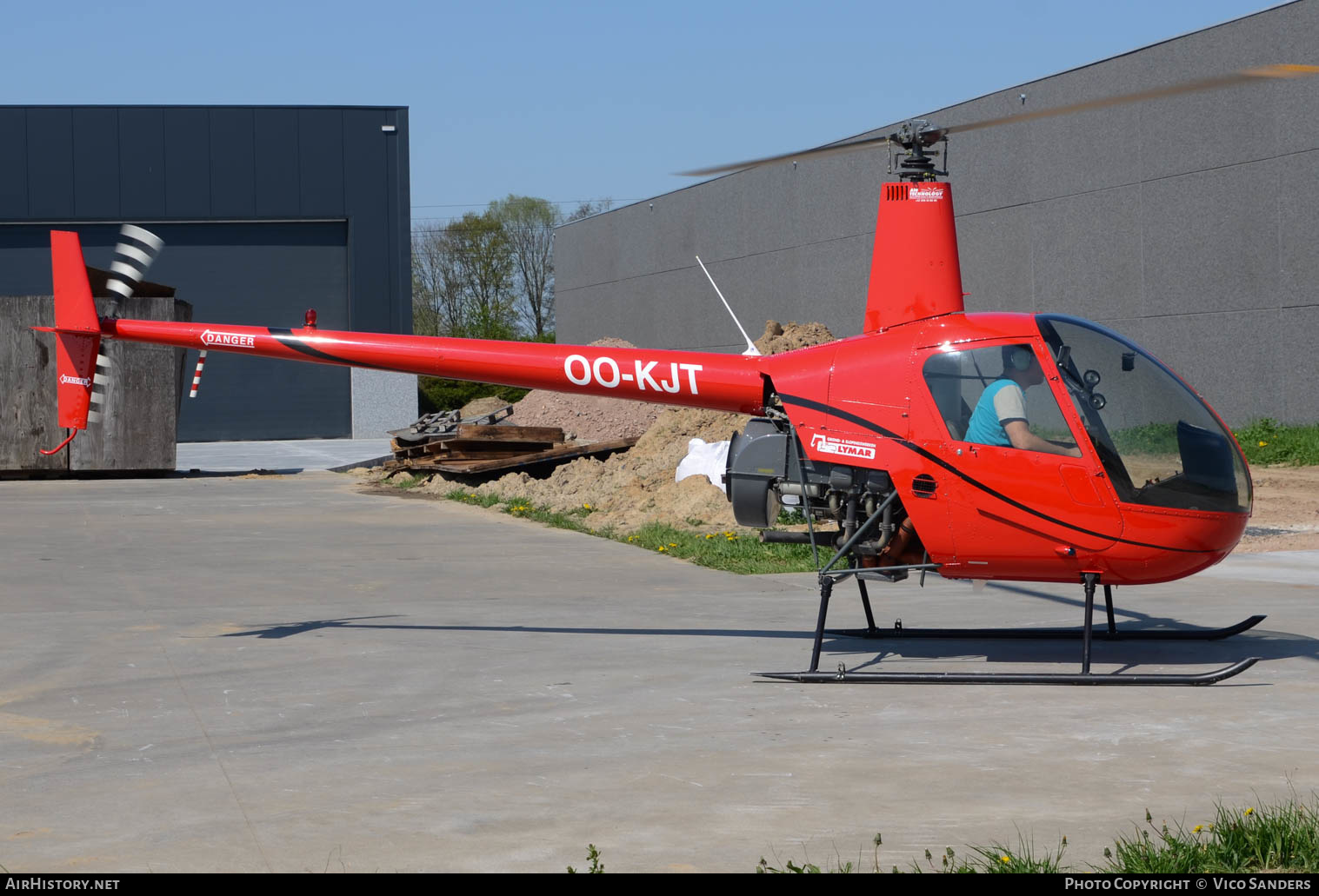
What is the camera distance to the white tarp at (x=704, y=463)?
16.4 m

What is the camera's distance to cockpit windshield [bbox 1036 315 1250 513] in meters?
7.02

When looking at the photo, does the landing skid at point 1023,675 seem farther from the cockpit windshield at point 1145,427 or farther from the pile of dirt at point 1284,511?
the pile of dirt at point 1284,511

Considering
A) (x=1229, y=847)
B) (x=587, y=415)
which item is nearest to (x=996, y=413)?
(x=1229, y=847)

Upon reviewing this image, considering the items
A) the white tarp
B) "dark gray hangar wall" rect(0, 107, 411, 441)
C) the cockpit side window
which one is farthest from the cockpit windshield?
"dark gray hangar wall" rect(0, 107, 411, 441)

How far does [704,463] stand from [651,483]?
0.85m

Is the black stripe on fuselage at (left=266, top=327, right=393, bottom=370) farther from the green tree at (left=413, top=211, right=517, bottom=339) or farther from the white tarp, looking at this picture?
the green tree at (left=413, top=211, right=517, bottom=339)

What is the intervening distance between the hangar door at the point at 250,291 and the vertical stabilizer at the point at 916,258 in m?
28.2

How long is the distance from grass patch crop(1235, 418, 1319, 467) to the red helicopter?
1185 centimetres

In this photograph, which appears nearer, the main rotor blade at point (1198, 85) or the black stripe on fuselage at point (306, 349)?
the main rotor blade at point (1198, 85)

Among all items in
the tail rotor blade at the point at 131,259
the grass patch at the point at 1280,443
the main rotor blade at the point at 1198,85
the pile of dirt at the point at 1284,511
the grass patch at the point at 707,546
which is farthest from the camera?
the grass patch at the point at 1280,443

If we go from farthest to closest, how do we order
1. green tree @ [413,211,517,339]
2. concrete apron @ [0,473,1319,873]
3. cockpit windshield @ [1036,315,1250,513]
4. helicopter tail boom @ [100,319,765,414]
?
1. green tree @ [413,211,517,339]
2. helicopter tail boom @ [100,319,765,414]
3. cockpit windshield @ [1036,315,1250,513]
4. concrete apron @ [0,473,1319,873]

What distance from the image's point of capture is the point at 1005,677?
6957 millimetres

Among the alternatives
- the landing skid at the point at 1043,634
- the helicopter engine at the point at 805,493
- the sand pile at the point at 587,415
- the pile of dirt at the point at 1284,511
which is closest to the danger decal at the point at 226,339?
the helicopter engine at the point at 805,493

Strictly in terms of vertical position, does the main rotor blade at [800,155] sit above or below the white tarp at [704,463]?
above
